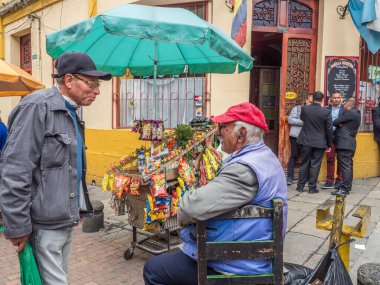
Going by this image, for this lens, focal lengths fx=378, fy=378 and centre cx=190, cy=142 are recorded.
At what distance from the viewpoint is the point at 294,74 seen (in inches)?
291

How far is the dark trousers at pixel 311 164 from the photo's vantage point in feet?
22.5

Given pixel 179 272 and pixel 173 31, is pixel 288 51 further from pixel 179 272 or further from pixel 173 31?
pixel 179 272

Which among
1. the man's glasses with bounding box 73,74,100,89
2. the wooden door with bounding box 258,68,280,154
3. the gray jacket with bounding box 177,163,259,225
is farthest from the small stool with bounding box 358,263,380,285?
the wooden door with bounding box 258,68,280,154

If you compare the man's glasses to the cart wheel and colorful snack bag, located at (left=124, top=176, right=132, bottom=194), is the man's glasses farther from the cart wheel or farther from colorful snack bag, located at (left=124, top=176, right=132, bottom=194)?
the cart wheel

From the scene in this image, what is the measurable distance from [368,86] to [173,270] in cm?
693

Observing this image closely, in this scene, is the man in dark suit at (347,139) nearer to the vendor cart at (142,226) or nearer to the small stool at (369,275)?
the vendor cart at (142,226)

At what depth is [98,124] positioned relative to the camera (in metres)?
8.41

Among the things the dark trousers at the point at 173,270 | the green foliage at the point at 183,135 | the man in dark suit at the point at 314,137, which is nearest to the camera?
the dark trousers at the point at 173,270

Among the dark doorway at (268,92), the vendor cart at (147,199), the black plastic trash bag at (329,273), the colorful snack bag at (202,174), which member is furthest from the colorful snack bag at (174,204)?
the dark doorway at (268,92)

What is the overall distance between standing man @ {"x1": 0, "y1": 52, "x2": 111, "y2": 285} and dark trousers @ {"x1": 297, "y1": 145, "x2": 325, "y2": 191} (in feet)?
17.0

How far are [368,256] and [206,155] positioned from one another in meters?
2.06

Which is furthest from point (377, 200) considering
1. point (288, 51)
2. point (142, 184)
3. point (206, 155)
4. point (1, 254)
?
point (1, 254)

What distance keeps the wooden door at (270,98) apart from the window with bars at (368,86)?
1.76 meters

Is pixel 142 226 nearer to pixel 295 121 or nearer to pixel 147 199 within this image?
pixel 147 199
